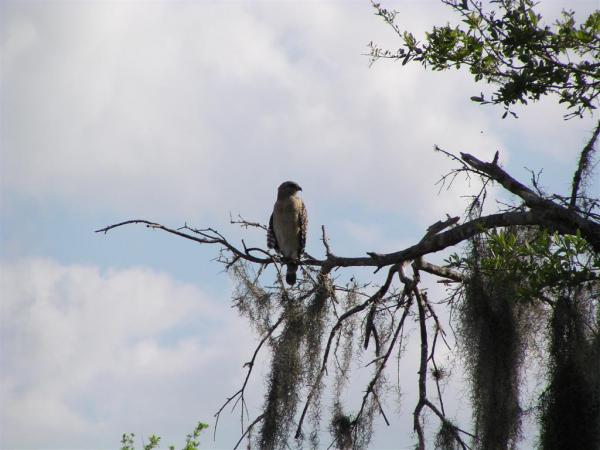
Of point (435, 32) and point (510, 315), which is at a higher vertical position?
point (435, 32)

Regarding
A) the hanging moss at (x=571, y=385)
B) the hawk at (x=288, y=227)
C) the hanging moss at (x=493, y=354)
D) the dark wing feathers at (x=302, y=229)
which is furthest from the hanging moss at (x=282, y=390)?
the dark wing feathers at (x=302, y=229)

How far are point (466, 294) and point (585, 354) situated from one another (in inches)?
27.4

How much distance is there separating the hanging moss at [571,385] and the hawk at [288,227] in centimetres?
430

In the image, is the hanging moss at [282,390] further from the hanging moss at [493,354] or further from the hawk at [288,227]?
the hawk at [288,227]

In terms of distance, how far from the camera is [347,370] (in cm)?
527

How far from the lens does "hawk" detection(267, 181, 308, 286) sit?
870cm

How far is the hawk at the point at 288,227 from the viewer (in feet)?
28.5

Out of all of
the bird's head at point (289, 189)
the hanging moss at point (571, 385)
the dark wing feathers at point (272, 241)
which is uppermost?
the bird's head at point (289, 189)

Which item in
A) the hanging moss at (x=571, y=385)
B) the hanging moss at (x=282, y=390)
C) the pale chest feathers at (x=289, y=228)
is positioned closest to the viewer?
the hanging moss at (x=571, y=385)

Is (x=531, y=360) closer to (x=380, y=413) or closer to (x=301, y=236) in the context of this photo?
(x=380, y=413)

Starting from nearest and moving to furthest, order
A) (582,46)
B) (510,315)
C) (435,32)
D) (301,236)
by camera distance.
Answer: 1. (510,315)
2. (582,46)
3. (435,32)
4. (301,236)

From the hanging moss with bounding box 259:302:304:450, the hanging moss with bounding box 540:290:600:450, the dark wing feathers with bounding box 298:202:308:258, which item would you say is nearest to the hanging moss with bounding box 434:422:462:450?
the hanging moss with bounding box 540:290:600:450

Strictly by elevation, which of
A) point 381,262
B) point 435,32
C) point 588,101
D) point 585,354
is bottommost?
point 585,354

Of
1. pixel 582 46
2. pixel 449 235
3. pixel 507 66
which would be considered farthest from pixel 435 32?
pixel 449 235
